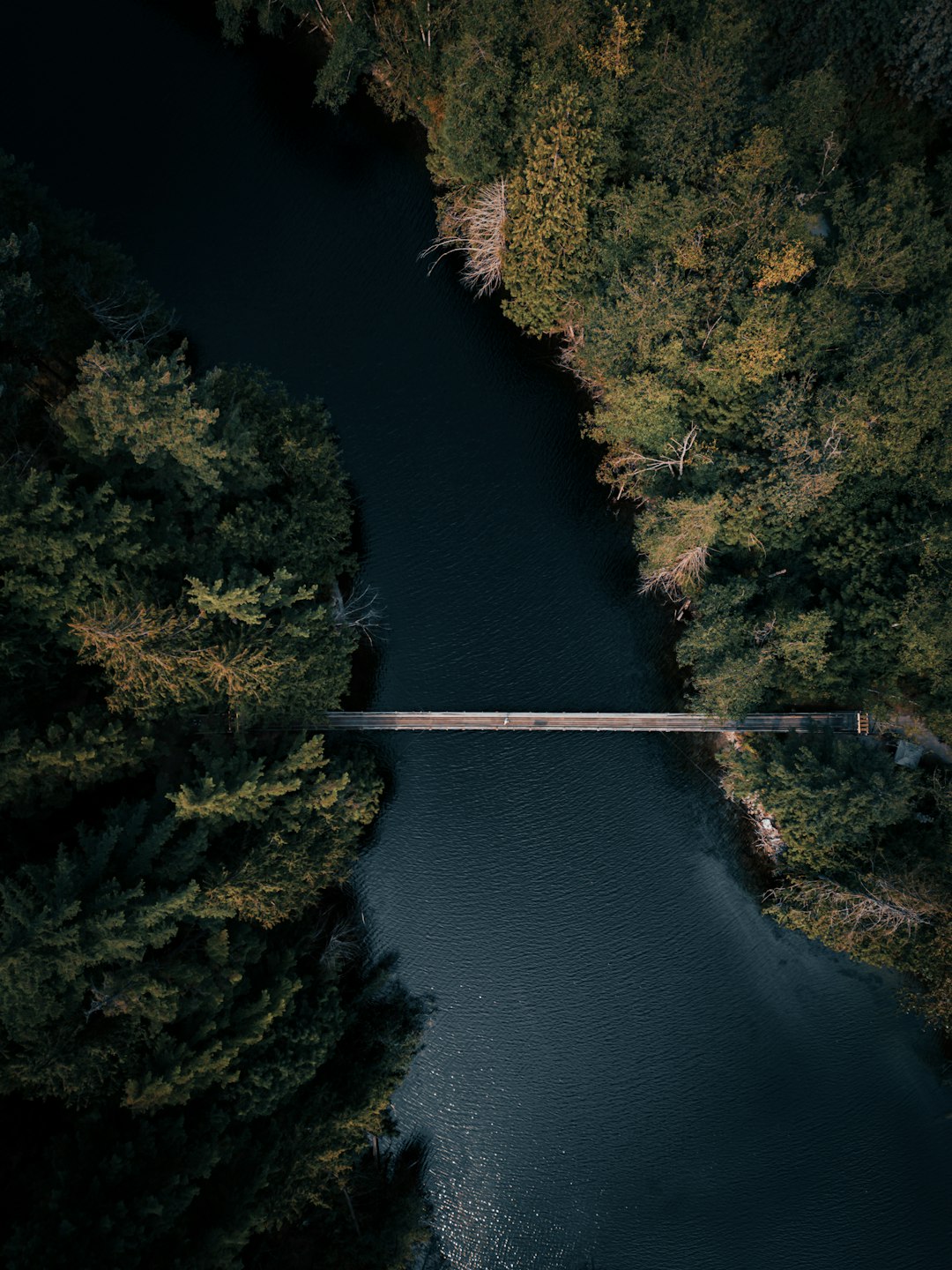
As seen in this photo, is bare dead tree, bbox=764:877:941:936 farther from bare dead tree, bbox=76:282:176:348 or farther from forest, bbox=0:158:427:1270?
bare dead tree, bbox=76:282:176:348

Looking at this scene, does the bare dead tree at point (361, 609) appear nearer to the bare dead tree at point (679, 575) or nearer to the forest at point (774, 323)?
the forest at point (774, 323)

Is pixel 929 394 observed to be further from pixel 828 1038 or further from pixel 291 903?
pixel 291 903

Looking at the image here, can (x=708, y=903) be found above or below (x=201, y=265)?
below

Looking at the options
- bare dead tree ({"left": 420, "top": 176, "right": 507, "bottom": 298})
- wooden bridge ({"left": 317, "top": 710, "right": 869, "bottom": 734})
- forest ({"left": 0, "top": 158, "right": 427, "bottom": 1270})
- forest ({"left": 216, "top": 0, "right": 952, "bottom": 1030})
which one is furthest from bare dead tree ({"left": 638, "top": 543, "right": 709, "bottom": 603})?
bare dead tree ({"left": 420, "top": 176, "right": 507, "bottom": 298})

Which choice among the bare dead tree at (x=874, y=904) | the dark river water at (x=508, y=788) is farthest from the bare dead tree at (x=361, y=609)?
the bare dead tree at (x=874, y=904)

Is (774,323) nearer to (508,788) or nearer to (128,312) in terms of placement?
(508,788)

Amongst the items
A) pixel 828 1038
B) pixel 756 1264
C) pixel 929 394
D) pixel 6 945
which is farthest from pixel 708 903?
pixel 6 945

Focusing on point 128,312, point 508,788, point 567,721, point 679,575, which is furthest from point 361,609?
point 128,312
